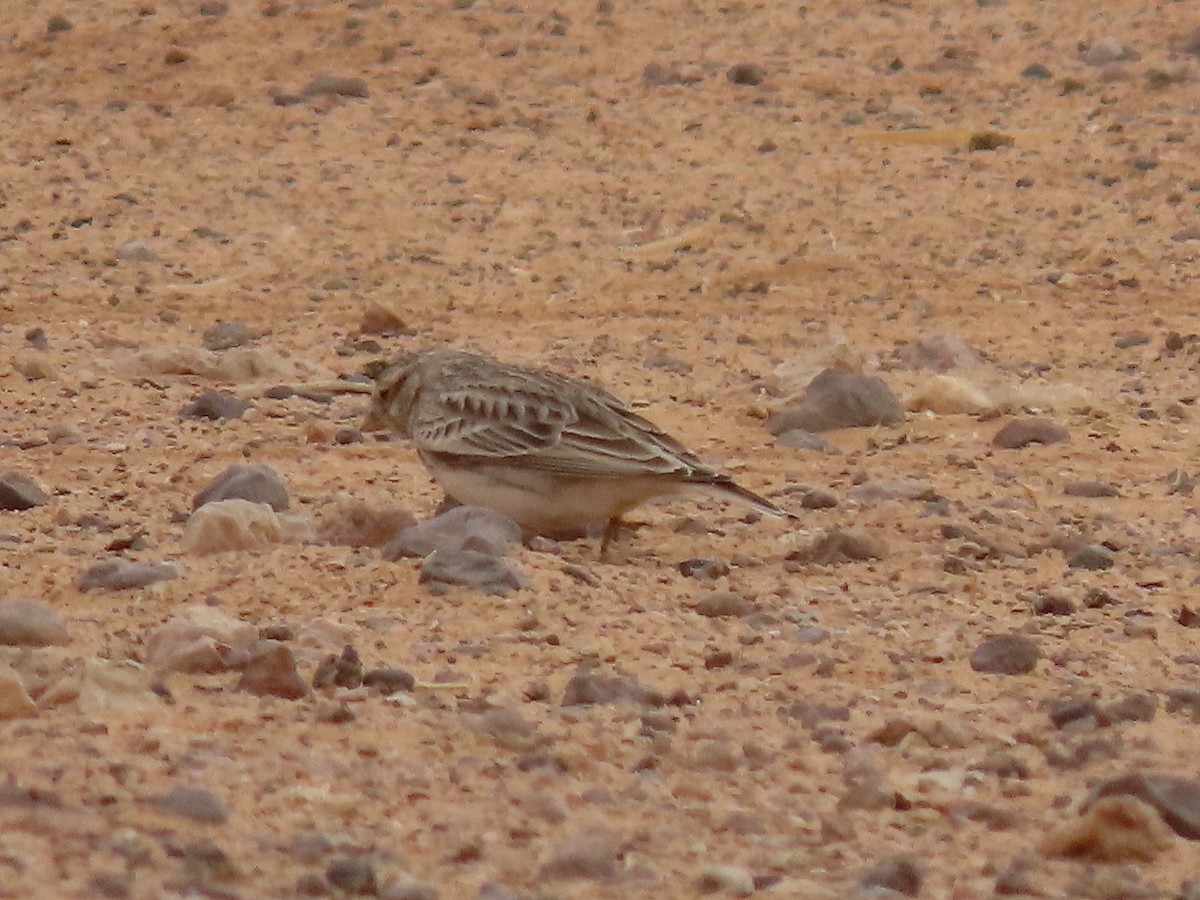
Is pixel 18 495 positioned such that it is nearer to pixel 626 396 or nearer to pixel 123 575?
pixel 123 575

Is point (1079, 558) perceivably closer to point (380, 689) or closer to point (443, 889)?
point (380, 689)

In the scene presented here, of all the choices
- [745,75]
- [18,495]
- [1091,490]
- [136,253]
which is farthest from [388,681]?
[745,75]

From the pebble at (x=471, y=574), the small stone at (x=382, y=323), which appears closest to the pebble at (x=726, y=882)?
the pebble at (x=471, y=574)

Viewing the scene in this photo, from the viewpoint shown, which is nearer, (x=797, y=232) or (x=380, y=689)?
(x=380, y=689)

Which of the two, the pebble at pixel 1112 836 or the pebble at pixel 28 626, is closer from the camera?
the pebble at pixel 1112 836

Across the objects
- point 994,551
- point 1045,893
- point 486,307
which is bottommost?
point 486,307

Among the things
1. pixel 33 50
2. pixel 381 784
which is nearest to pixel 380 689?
pixel 381 784

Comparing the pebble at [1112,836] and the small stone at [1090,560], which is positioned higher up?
the pebble at [1112,836]

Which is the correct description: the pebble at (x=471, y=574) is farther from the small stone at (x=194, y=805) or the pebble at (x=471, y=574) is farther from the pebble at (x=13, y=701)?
the small stone at (x=194, y=805)
